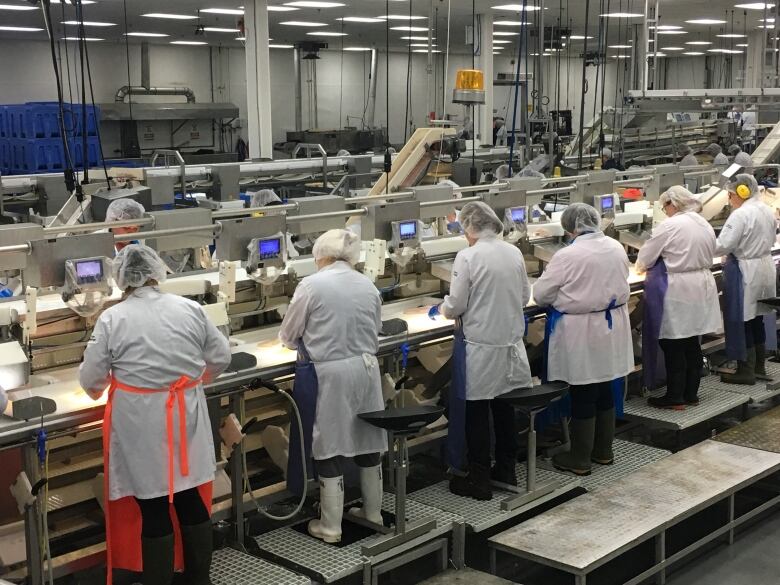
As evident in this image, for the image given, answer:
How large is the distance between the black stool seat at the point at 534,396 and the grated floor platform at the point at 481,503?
0.55 meters

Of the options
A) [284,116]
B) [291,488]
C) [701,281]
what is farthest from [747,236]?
[284,116]

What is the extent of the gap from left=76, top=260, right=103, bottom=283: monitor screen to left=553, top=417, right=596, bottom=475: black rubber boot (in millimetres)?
2494

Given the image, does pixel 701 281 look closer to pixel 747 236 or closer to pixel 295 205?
pixel 747 236

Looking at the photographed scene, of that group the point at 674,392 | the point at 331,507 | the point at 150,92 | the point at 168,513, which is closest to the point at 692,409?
the point at 674,392

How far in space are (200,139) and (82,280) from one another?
47.3 feet

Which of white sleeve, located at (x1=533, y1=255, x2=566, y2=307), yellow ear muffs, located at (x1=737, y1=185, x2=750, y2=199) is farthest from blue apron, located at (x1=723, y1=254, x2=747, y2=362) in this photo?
white sleeve, located at (x1=533, y1=255, x2=566, y2=307)

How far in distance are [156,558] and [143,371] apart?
2.21 feet

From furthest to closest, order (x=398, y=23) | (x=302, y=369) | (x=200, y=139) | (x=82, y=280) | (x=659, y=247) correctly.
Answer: (x=200, y=139) → (x=398, y=23) → (x=659, y=247) → (x=302, y=369) → (x=82, y=280)

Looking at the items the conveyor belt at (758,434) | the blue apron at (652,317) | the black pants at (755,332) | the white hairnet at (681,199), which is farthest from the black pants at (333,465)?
the black pants at (755,332)

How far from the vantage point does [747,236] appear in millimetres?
6008

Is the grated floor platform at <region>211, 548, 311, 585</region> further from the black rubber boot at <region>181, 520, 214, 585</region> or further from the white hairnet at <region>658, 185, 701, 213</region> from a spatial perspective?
the white hairnet at <region>658, 185, 701, 213</region>

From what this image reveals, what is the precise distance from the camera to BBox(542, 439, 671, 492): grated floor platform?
4.75 meters

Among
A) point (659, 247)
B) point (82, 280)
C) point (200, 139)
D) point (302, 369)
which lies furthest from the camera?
→ point (200, 139)

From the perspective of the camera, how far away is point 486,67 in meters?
Result: 12.9
